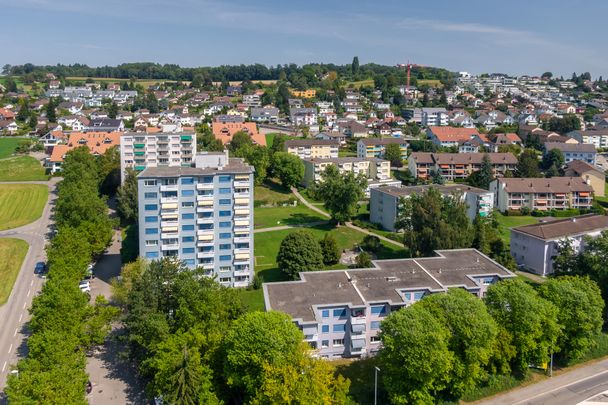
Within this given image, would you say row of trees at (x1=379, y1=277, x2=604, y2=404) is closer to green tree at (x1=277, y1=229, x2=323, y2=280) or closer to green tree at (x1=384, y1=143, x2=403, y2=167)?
green tree at (x1=277, y1=229, x2=323, y2=280)

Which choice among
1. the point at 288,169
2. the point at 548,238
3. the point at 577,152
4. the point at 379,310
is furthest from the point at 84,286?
the point at 577,152

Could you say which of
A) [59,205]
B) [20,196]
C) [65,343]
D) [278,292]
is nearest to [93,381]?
[65,343]

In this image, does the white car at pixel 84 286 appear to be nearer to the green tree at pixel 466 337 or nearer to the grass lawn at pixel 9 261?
the grass lawn at pixel 9 261

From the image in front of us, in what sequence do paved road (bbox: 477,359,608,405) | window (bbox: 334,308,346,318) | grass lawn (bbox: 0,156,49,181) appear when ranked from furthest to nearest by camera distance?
grass lawn (bbox: 0,156,49,181), window (bbox: 334,308,346,318), paved road (bbox: 477,359,608,405)

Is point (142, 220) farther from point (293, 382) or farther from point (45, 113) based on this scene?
point (45, 113)

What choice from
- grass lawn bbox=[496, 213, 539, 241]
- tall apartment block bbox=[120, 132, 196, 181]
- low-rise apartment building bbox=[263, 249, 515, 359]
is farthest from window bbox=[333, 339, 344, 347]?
tall apartment block bbox=[120, 132, 196, 181]

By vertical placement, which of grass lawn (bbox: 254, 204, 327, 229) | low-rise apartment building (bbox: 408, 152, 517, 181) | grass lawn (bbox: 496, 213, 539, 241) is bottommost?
grass lawn (bbox: 496, 213, 539, 241)
